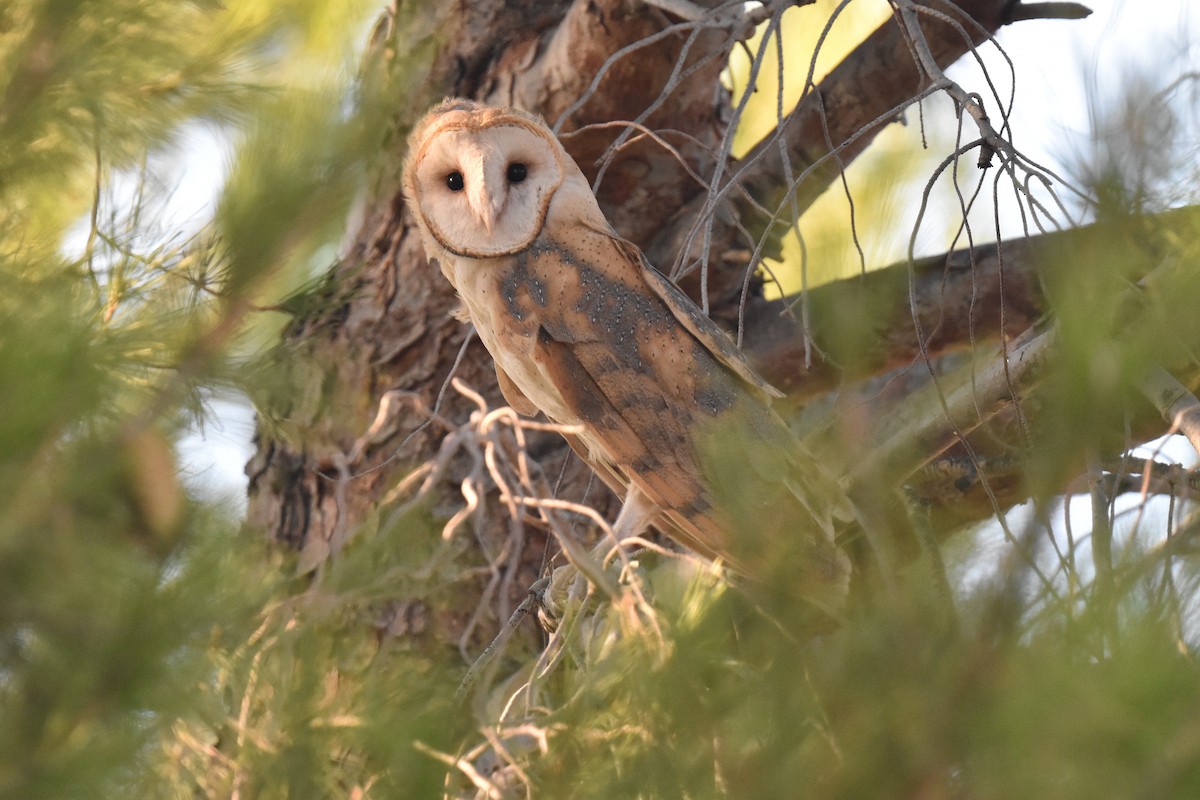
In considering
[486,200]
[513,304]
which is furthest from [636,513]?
[486,200]

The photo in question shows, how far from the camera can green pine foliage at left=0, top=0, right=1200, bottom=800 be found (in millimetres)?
678

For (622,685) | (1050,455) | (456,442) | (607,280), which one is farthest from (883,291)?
(1050,455)

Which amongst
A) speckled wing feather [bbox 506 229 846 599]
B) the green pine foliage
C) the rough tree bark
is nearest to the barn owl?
speckled wing feather [bbox 506 229 846 599]

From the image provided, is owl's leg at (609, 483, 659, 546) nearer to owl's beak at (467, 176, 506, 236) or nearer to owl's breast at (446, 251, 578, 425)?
owl's breast at (446, 251, 578, 425)

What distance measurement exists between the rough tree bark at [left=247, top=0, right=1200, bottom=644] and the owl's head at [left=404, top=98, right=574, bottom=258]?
0.28 meters

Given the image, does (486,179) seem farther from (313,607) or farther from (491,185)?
(313,607)

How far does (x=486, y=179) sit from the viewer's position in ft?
5.68

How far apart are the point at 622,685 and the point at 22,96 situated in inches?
34.4

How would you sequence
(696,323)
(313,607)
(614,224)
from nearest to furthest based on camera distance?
(313,607)
(696,323)
(614,224)

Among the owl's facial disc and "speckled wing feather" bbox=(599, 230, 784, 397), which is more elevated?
the owl's facial disc

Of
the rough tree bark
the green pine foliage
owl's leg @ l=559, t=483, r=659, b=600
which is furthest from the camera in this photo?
the rough tree bark

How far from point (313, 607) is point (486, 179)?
29.6 inches

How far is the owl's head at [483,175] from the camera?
1.75 meters

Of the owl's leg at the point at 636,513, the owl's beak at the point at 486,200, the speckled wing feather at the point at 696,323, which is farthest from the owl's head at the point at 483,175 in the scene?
the owl's leg at the point at 636,513
